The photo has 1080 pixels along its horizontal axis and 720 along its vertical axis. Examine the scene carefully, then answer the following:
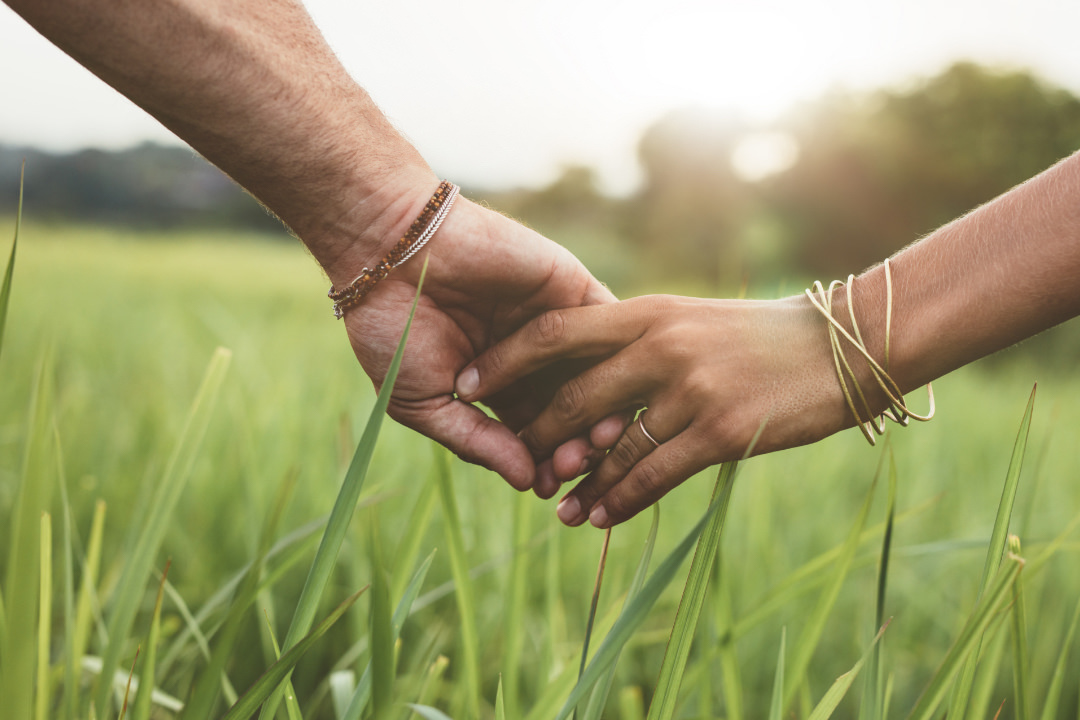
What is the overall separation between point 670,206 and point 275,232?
7.54 metres

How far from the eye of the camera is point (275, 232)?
1276cm

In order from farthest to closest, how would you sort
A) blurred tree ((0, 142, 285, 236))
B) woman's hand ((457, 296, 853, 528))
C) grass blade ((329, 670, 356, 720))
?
blurred tree ((0, 142, 285, 236)), woman's hand ((457, 296, 853, 528)), grass blade ((329, 670, 356, 720))

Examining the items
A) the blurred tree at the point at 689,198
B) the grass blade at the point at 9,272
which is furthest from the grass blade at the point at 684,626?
the blurred tree at the point at 689,198

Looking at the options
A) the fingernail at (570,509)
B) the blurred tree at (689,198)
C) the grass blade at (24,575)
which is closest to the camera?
the grass blade at (24,575)

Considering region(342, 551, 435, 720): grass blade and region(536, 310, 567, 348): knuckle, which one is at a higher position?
region(536, 310, 567, 348): knuckle

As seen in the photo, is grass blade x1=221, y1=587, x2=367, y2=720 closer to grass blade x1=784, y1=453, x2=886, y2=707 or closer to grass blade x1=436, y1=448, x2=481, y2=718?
grass blade x1=436, y1=448, x2=481, y2=718

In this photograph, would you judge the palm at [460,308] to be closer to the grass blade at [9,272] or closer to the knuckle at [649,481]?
the knuckle at [649,481]

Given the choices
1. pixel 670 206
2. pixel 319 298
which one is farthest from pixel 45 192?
pixel 670 206

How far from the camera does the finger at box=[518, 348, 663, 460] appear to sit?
747mm

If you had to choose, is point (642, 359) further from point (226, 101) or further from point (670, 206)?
point (670, 206)

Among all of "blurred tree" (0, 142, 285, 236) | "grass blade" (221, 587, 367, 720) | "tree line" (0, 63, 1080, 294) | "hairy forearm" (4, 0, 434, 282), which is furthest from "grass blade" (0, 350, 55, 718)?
"blurred tree" (0, 142, 285, 236)

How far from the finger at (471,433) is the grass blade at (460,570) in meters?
0.24

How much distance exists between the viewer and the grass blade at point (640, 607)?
363 millimetres

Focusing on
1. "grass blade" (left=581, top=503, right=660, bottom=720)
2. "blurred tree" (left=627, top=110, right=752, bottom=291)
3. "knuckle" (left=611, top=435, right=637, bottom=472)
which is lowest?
"grass blade" (left=581, top=503, right=660, bottom=720)
